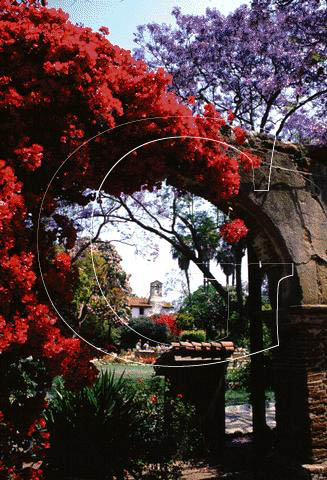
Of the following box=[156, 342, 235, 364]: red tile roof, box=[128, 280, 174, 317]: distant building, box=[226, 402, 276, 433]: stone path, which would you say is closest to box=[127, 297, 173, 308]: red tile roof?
box=[128, 280, 174, 317]: distant building

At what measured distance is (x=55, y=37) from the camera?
4203mm

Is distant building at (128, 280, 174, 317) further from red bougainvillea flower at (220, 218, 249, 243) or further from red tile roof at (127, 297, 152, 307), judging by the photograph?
red bougainvillea flower at (220, 218, 249, 243)

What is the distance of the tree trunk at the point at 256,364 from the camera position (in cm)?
646

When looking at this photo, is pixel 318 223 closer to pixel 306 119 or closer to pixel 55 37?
pixel 55 37

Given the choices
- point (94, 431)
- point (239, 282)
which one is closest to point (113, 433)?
point (94, 431)

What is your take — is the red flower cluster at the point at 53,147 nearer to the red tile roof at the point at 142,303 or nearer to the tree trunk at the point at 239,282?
the tree trunk at the point at 239,282

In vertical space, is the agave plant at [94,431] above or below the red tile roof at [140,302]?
below

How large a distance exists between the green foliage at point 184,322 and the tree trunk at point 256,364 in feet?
51.8

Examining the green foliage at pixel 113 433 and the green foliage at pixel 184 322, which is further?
the green foliage at pixel 184 322

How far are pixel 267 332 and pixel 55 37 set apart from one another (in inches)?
474

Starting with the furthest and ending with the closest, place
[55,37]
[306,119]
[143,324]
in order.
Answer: [143,324] < [306,119] < [55,37]

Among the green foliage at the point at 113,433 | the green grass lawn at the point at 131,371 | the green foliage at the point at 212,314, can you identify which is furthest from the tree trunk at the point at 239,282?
the green foliage at the point at 212,314

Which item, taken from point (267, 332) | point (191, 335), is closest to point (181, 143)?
point (267, 332)

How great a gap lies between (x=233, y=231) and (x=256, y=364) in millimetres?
2249
